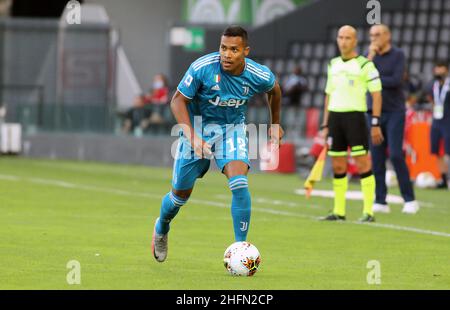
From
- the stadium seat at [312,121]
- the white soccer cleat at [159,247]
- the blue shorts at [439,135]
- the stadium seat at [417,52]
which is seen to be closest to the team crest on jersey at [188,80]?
the white soccer cleat at [159,247]

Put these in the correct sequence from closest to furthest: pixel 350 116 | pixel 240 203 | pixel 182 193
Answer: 1. pixel 240 203
2. pixel 182 193
3. pixel 350 116

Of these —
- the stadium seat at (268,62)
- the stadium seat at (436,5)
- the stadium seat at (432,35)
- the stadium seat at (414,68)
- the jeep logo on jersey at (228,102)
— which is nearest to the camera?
the jeep logo on jersey at (228,102)

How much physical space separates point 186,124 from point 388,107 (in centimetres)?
650

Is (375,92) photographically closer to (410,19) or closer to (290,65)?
(410,19)

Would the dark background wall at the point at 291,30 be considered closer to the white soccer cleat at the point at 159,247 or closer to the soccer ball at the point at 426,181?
the soccer ball at the point at 426,181

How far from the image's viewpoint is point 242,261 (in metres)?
10.3

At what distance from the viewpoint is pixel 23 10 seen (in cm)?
4522

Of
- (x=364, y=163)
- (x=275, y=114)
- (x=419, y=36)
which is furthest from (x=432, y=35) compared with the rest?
(x=275, y=114)

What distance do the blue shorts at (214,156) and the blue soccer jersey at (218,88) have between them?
15 cm

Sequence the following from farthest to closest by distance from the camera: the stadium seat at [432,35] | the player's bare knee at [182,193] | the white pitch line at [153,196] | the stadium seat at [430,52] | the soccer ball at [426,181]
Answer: the stadium seat at [432,35], the stadium seat at [430,52], the soccer ball at [426,181], the white pitch line at [153,196], the player's bare knee at [182,193]

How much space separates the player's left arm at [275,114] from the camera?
11141 mm

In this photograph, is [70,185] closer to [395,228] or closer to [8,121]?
[395,228]

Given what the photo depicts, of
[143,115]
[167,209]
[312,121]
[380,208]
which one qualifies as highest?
[167,209]

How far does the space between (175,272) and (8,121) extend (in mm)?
20421
